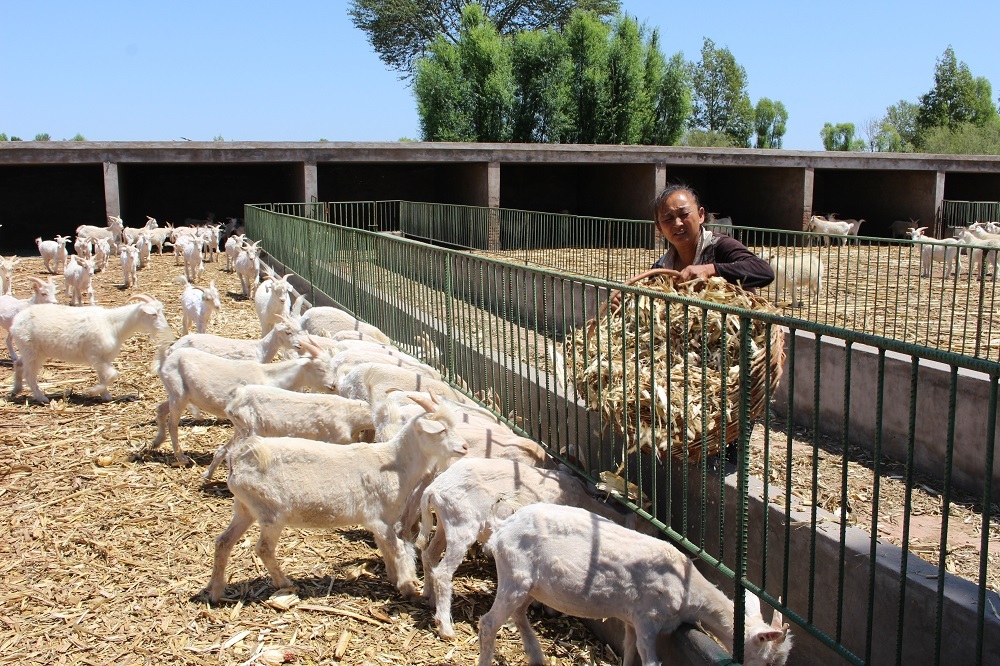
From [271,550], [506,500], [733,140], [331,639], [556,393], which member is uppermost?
[733,140]

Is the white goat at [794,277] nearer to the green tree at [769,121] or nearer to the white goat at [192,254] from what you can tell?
the white goat at [192,254]

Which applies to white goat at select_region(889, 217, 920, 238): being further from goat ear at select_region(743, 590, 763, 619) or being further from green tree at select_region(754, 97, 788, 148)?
green tree at select_region(754, 97, 788, 148)

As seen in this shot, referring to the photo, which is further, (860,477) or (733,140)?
(733,140)

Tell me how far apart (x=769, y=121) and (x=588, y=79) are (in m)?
45.3

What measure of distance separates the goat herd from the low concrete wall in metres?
2.58

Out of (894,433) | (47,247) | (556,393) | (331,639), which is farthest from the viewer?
(47,247)

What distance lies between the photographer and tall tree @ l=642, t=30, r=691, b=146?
42719 millimetres

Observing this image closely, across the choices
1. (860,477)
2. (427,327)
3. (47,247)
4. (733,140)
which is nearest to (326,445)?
(427,327)

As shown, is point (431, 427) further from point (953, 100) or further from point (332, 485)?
point (953, 100)

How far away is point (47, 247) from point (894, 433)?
17258 millimetres

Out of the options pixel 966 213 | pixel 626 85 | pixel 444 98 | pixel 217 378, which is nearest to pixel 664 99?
pixel 626 85

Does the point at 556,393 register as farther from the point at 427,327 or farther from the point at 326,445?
the point at 427,327

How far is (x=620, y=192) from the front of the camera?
2528 centimetres

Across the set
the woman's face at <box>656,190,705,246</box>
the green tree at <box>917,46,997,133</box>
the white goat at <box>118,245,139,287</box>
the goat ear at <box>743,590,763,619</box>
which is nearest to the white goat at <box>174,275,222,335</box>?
the white goat at <box>118,245,139,287</box>
